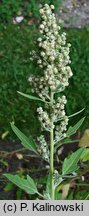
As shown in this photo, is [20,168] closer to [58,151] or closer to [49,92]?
[58,151]

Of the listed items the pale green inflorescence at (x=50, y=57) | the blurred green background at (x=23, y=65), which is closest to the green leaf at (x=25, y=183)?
the pale green inflorescence at (x=50, y=57)

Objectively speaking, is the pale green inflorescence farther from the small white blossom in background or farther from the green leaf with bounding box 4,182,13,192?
the green leaf with bounding box 4,182,13,192

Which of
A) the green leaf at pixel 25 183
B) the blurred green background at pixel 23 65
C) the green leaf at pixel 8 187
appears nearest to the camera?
the green leaf at pixel 25 183

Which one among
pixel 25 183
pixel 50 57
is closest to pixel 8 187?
pixel 25 183

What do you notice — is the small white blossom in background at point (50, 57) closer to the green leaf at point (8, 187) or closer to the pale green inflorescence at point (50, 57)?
the pale green inflorescence at point (50, 57)

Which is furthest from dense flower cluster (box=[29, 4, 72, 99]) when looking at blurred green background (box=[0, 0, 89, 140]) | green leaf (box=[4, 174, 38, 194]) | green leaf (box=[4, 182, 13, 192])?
blurred green background (box=[0, 0, 89, 140])

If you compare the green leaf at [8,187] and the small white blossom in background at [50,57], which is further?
the green leaf at [8,187]

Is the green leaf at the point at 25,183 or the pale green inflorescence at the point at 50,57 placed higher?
the pale green inflorescence at the point at 50,57

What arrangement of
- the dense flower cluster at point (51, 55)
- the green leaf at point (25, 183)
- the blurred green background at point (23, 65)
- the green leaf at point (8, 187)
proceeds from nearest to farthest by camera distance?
the dense flower cluster at point (51, 55)
the green leaf at point (25, 183)
the green leaf at point (8, 187)
the blurred green background at point (23, 65)
